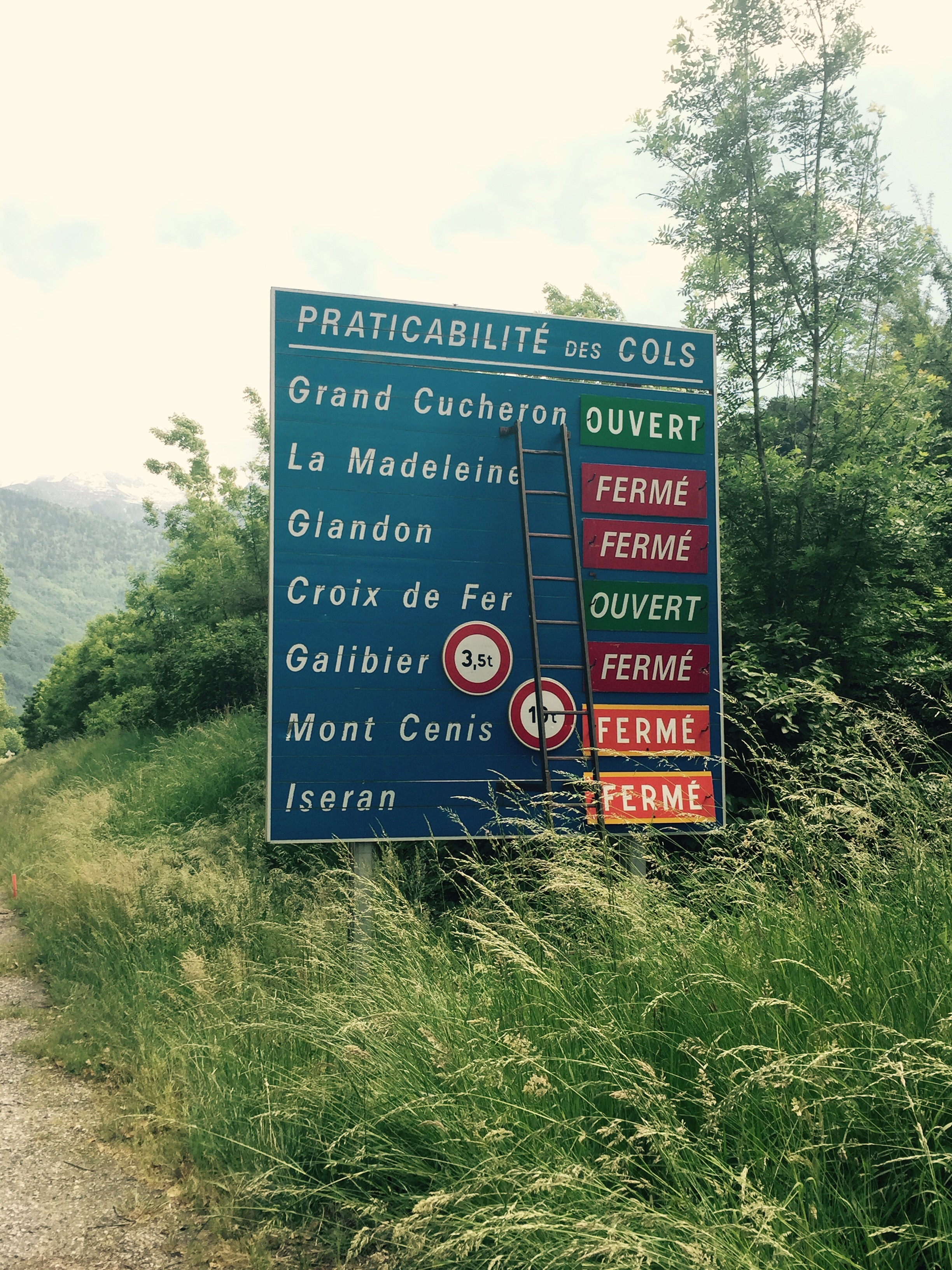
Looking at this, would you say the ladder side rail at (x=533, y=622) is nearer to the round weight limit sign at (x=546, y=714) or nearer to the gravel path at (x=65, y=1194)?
the round weight limit sign at (x=546, y=714)

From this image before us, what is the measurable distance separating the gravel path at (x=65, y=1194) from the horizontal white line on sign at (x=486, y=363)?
16.3ft

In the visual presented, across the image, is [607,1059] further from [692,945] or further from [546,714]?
[546,714]

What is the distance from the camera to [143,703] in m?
24.1

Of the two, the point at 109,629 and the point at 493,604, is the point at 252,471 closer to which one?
the point at 109,629

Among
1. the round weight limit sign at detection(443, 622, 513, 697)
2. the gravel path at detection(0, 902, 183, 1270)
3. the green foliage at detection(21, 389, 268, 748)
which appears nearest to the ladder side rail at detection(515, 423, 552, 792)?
the round weight limit sign at detection(443, 622, 513, 697)

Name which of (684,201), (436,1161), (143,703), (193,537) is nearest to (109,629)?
(193,537)

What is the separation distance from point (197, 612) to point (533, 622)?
2202 centimetres

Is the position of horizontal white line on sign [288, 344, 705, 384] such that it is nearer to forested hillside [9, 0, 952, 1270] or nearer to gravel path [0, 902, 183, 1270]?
forested hillside [9, 0, 952, 1270]

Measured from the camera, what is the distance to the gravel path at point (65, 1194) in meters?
3.50

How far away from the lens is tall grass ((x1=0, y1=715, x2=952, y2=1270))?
7.82 feet

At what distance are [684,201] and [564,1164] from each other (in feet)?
37.3

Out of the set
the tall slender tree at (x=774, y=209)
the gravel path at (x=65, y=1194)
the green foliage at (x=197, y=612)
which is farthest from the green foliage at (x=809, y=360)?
the green foliage at (x=197, y=612)

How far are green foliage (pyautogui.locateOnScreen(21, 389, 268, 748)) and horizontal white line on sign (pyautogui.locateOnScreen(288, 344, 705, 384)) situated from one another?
13.5 m

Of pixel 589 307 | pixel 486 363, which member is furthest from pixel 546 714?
pixel 589 307
